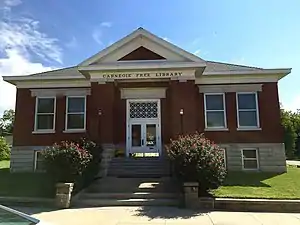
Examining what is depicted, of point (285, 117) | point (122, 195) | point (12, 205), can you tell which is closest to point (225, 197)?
point (122, 195)

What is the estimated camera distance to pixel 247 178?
15172mm

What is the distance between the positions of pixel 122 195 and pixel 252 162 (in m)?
9.21


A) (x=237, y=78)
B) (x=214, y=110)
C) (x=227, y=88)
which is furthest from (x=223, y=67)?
(x=214, y=110)

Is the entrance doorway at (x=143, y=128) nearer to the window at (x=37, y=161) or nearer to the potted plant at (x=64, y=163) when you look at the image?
the window at (x=37, y=161)

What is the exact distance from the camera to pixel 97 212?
10.1 m

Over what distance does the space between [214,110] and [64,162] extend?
32.9 feet

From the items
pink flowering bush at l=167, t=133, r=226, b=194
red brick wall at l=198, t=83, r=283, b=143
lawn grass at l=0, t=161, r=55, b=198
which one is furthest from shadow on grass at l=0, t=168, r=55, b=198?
red brick wall at l=198, t=83, r=283, b=143

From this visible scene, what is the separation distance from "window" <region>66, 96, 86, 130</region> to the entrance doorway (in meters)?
2.86

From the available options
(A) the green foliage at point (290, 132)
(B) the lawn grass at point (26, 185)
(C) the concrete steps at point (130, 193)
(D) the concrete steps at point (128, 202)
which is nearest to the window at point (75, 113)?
(B) the lawn grass at point (26, 185)

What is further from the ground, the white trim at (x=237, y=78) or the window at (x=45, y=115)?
the white trim at (x=237, y=78)

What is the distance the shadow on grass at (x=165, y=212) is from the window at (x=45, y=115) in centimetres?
1057

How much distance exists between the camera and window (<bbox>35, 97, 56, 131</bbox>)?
19.1m

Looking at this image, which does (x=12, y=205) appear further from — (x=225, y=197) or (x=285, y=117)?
(x=285, y=117)

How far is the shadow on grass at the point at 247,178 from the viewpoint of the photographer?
44.8 feet
